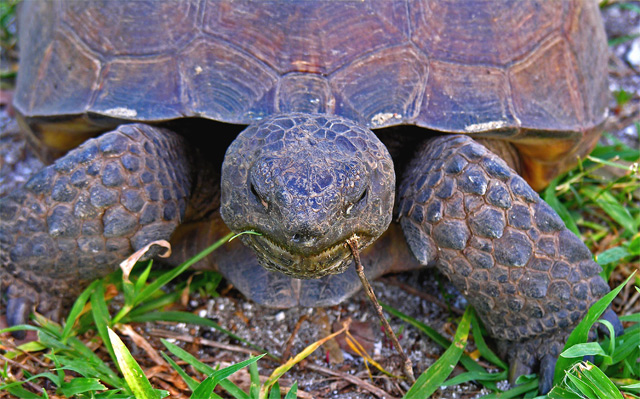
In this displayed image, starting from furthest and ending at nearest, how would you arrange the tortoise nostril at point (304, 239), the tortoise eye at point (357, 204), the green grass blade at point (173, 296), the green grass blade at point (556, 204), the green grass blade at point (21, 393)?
the green grass blade at point (556, 204) → the green grass blade at point (173, 296) → the green grass blade at point (21, 393) → the tortoise eye at point (357, 204) → the tortoise nostril at point (304, 239)

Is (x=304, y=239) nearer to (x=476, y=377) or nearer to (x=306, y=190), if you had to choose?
(x=306, y=190)

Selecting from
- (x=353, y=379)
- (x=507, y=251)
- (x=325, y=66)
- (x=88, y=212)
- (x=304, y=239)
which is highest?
(x=325, y=66)

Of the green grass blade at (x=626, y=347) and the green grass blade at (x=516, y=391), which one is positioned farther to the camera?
the green grass blade at (x=516, y=391)

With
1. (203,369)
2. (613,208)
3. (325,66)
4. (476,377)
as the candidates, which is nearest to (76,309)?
(203,369)

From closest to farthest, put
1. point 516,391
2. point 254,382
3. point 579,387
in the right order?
point 579,387 → point 254,382 → point 516,391

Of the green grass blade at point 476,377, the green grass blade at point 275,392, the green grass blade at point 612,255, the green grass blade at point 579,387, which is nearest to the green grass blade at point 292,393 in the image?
the green grass blade at point 275,392

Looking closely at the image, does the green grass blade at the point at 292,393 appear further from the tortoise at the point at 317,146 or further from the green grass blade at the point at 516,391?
the green grass blade at the point at 516,391

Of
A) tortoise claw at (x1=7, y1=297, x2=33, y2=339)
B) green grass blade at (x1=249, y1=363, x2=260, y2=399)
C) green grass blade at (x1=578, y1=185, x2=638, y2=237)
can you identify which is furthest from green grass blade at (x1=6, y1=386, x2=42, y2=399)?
green grass blade at (x1=578, y1=185, x2=638, y2=237)
